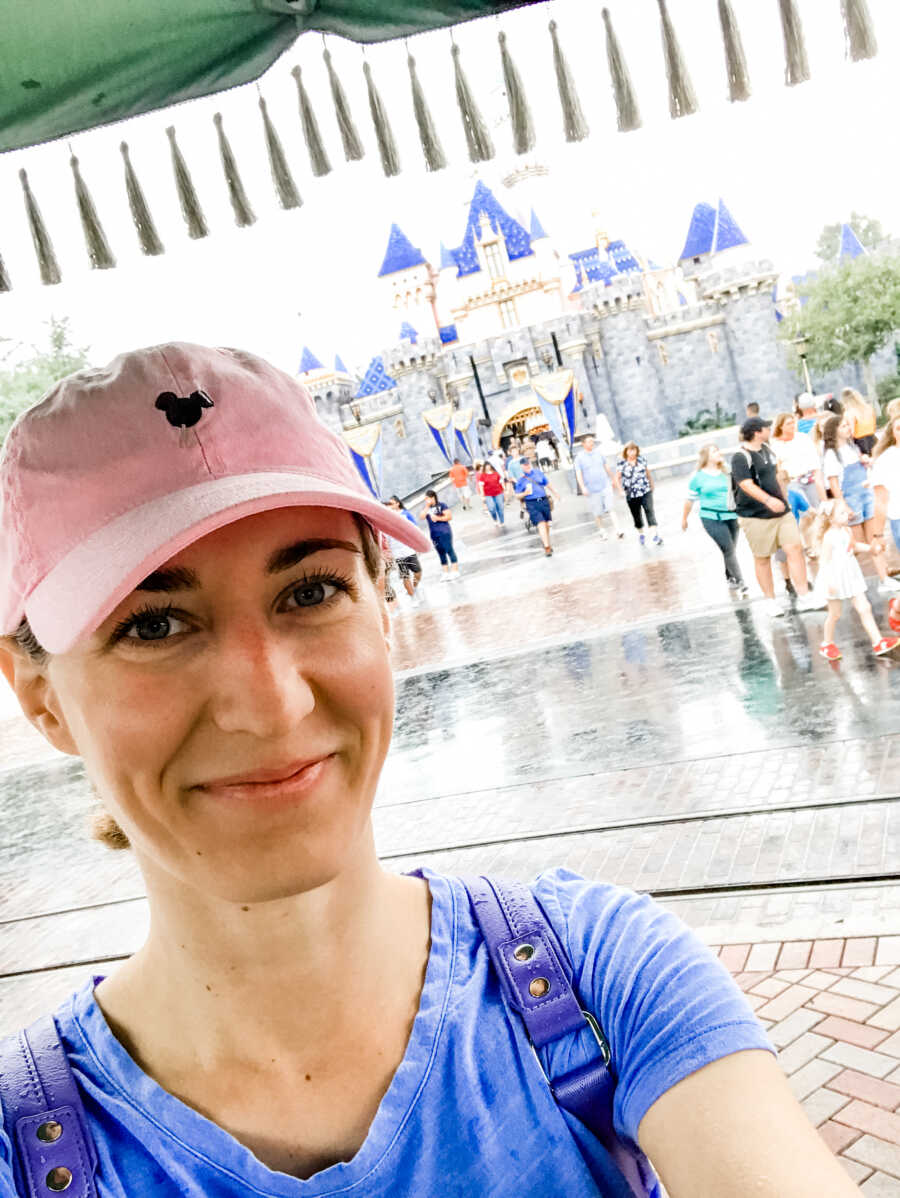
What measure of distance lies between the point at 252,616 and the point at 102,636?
0.50ft

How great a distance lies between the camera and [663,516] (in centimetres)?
1655

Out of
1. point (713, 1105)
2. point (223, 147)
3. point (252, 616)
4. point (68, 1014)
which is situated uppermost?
point (223, 147)

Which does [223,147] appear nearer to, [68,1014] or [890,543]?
[68,1014]

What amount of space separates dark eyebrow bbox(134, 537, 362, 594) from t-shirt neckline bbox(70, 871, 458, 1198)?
19.3 inches

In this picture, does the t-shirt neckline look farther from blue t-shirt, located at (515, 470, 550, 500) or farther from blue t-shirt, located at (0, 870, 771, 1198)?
blue t-shirt, located at (515, 470, 550, 500)

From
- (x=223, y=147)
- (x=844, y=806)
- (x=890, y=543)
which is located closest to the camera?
(x=223, y=147)

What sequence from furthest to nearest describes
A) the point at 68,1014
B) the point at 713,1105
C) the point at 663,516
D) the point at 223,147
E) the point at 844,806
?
the point at 663,516 < the point at 844,806 < the point at 223,147 < the point at 68,1014 < the point at 713,1105

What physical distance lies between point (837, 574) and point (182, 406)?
6.44m

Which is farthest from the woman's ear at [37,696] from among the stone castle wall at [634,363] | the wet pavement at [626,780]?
the stone castle wall at [634,363]

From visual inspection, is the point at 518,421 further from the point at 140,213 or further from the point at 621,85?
the point at 621,85

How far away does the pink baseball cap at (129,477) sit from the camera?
99cm

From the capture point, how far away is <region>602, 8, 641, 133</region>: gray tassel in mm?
1978

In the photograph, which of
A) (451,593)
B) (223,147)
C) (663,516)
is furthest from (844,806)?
(663,516)

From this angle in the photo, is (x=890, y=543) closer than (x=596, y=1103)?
No
